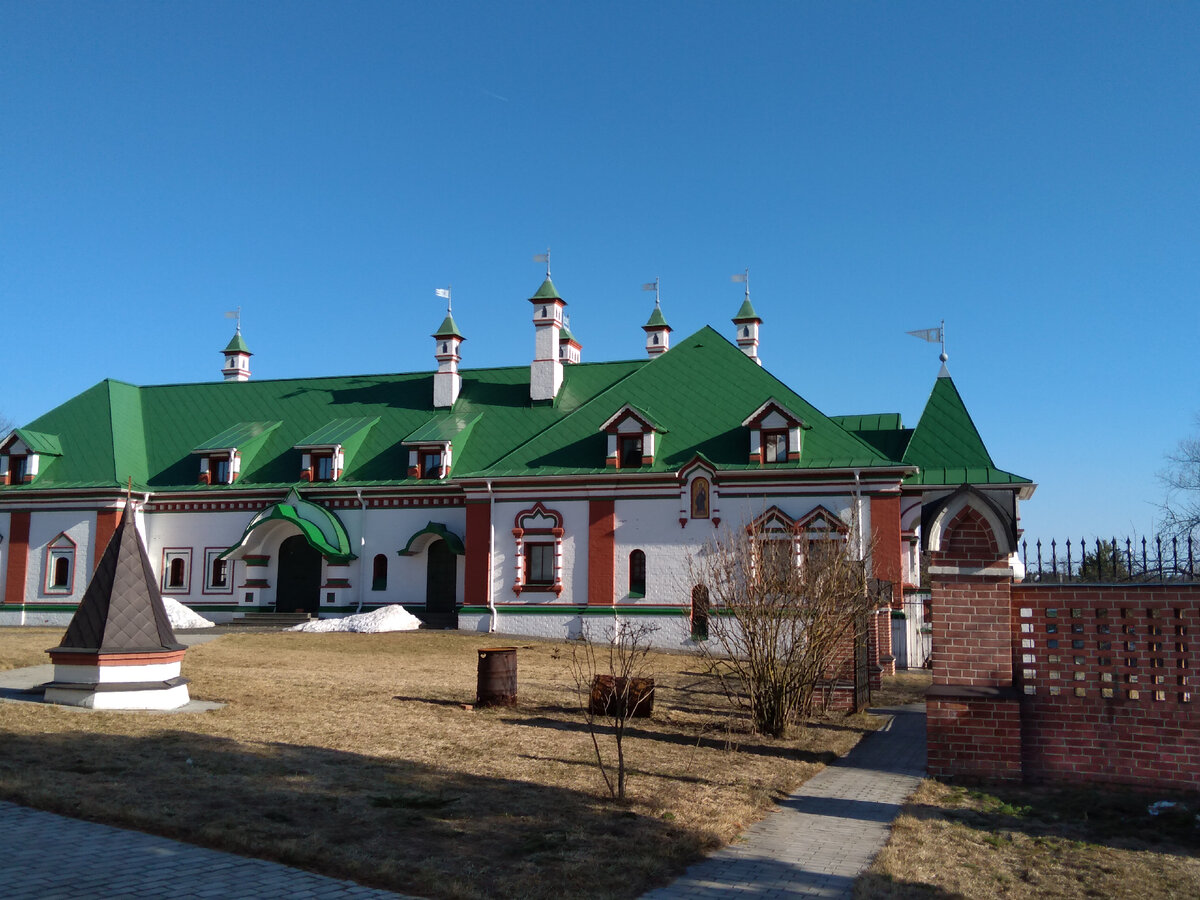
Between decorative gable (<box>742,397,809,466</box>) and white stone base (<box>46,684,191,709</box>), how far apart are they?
1756cm

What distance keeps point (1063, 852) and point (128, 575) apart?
40.2ft

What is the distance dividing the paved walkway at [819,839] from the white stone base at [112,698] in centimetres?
887

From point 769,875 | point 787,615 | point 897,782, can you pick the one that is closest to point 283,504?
point 787,615

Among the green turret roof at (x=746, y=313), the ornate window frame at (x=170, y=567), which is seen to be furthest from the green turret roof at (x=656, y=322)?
the ornate window frame at (x=170, y=567)

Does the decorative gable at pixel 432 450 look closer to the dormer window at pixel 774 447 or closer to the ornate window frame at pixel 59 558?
the dormer window at pixel 774 447

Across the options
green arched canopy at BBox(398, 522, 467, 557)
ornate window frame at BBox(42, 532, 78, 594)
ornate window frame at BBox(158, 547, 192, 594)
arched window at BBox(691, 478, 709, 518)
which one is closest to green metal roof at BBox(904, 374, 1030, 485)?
arched window at BBox(691, 478, 709, 518)

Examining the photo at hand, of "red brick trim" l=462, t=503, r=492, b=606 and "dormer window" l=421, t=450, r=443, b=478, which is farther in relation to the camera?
"dormer window" l=421, t=450, r=443, b=478

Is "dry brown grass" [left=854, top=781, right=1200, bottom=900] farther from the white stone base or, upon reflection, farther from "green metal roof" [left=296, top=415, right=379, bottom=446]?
"green metal roof" [left=296, top=415, right=379, bottom=446]

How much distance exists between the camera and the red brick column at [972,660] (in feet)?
34.8

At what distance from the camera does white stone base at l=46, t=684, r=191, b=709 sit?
13562 mm

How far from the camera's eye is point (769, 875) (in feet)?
24.0

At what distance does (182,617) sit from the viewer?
29.9 meters

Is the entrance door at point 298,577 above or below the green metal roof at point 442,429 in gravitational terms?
below

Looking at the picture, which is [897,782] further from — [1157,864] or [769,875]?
[769,875]
